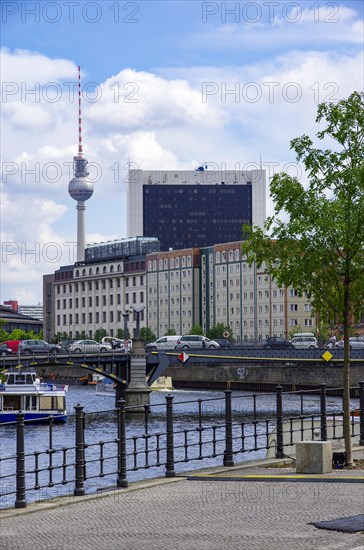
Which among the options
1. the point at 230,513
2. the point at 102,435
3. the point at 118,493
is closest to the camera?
the point at 230,513

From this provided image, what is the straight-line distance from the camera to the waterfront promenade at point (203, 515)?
14.5 m

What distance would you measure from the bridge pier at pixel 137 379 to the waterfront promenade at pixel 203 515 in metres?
81.7

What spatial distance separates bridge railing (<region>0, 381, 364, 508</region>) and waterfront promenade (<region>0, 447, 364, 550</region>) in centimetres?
103

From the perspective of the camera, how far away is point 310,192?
1014 inches

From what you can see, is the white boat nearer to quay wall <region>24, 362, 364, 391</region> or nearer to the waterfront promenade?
the waterfront promenade

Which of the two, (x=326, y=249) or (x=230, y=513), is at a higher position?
(x=326, y=249)

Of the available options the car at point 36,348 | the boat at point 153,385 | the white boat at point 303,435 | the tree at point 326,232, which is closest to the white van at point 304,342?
the boat at point 153,385

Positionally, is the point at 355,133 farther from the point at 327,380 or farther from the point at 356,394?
the point at 327,380

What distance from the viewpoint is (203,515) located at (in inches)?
654

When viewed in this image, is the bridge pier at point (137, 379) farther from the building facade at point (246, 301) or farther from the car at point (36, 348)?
the building facade at point (246, 301)

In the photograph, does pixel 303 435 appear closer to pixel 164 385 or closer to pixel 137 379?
pixel 137 379

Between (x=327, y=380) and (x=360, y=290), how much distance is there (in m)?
98.9

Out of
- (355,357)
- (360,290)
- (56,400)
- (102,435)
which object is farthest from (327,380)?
(360,290)

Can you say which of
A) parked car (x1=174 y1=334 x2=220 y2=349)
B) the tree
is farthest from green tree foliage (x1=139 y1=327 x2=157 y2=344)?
the tree
